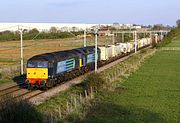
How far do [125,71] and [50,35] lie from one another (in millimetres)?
88302

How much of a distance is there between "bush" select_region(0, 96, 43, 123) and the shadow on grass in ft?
11.2

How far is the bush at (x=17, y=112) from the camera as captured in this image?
14.7 meters

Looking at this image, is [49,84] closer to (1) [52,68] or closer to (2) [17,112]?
(1) [52,68]

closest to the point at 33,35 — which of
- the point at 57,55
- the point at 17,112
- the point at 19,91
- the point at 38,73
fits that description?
the point at 57,55

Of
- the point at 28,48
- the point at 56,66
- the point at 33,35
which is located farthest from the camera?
the point at 33,35

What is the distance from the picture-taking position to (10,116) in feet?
48.3

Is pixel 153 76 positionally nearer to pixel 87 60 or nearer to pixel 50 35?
pixel 87 60

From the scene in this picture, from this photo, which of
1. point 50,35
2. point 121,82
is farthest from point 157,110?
point 50,35

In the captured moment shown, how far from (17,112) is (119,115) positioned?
6705mm

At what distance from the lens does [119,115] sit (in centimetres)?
2003

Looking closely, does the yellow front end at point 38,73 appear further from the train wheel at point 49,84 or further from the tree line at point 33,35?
the tree line at point 33,35

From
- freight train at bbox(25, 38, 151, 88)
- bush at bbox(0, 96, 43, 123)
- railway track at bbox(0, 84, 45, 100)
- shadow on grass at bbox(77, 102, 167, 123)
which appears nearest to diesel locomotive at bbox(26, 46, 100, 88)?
freight train at bbox(25, 38, 151, 88)

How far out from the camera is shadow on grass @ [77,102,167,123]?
1872 cm

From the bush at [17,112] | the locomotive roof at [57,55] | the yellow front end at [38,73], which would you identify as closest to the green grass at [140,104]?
the bush at [17,112]
